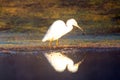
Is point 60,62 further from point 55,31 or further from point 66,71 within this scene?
point 55,31

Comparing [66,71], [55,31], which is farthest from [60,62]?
[55,31]

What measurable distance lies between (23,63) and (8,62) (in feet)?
1.44

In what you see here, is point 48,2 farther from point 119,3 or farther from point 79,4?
point 119,3

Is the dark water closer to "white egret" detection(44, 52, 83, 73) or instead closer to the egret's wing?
"white egret" detection(44, 52, 83, 73)

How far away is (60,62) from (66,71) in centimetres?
134

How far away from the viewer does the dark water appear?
14438 millimetres

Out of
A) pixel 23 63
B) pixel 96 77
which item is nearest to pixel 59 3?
pixel 23 63

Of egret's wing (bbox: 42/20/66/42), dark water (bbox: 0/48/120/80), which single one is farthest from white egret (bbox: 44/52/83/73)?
egret's wing (bbox: 42/20/66/42)

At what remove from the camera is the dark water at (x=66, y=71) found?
47.4 feet

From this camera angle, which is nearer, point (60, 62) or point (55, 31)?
point (60, 62)

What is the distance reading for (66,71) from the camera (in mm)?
15297

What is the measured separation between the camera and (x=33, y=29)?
23.9 m

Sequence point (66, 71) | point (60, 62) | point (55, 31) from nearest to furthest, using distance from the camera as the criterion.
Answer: point (66, 71), point (60, 62), point (55, 31)

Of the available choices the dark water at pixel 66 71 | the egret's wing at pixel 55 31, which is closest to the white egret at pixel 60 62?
the dark water at pixel 66 71
